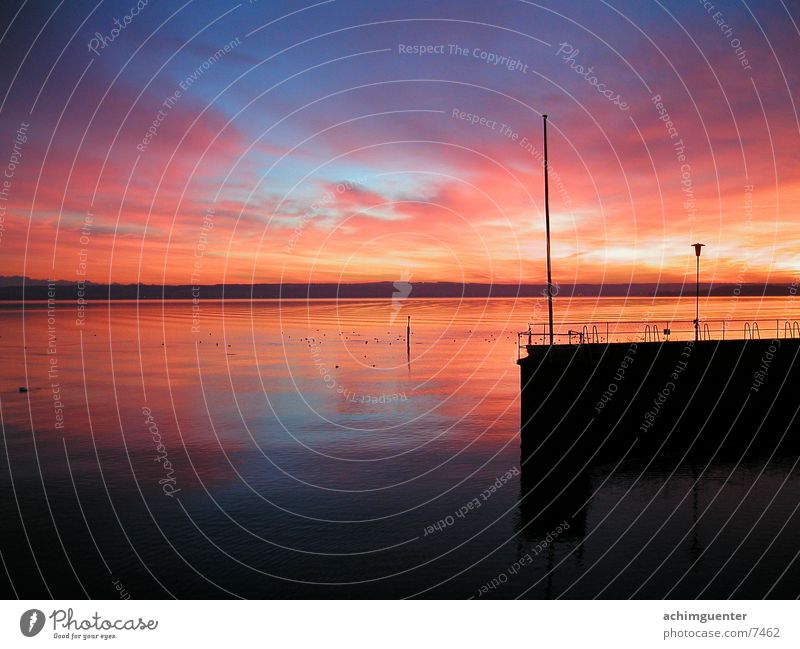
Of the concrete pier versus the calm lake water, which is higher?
the concrete pier

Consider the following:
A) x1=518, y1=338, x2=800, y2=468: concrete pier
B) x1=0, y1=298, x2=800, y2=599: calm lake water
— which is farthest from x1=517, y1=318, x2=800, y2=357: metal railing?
x1=0, y1=298, x2=800, y2=599: calm lake water

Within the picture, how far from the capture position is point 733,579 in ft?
93.1

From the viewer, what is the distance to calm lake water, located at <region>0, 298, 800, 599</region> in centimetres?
2841

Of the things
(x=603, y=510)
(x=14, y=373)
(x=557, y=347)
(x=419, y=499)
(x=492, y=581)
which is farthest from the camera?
(x=14, y=373)

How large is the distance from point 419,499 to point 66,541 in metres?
20.0

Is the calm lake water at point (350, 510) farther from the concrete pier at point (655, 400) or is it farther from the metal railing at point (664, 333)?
the metal railing at point (664, 333)

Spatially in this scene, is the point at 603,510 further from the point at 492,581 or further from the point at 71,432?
the point at 71,432

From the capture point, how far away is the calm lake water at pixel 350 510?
28.4 metres

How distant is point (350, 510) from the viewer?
3766cm

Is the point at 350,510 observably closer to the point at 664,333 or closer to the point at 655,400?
the point at 655,400

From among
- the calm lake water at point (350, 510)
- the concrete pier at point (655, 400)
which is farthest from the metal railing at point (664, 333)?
the calm lake water at point (350, 510)

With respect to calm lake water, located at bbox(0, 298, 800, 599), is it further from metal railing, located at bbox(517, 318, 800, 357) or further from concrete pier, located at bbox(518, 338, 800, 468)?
metal railing, located at bbox(517, 318, 800, 357)

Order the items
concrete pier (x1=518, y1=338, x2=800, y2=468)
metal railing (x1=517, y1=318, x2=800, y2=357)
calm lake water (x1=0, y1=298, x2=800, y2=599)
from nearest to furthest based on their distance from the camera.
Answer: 1. calm lake water (x1=0, y1=298, x2=800, y2=599)
2. concrete pier (x1=518, y1=338, x2=800, y2=468)
3. metal railing (x1=517, y1=318, x2=800, y2=357)

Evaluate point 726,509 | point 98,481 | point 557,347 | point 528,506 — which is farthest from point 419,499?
point 98,481
